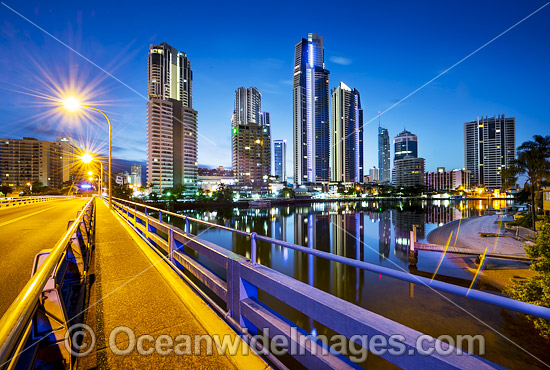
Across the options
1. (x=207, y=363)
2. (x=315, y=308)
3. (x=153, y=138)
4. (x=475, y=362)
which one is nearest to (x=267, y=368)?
(x=207, y=363)

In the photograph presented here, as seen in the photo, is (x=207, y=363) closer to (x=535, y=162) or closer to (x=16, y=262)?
(x=16, y=262)

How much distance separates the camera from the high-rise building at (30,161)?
15075 centimetres

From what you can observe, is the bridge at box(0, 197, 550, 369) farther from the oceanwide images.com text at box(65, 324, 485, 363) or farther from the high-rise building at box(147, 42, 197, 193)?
the high-rise building at box(147, 42, 197, 193)

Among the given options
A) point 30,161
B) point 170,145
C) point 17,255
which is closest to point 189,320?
point 17,255

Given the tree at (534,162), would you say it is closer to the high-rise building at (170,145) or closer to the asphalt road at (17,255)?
the asphalt road at (17,255)

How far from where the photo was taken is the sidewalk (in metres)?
2.75

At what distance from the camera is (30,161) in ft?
515

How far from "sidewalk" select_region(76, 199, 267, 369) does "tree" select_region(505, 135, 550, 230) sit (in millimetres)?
44263

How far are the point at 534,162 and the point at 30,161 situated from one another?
739ft

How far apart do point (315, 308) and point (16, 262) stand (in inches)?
310

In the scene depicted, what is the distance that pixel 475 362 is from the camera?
1508 millimetres

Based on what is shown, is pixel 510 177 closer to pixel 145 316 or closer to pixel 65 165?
pixel 145 316

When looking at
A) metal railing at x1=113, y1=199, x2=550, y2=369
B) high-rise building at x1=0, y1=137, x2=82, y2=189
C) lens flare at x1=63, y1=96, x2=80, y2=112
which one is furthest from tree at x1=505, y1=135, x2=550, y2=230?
high-rise building at x1=0, y1=137, x2=82, y2=189

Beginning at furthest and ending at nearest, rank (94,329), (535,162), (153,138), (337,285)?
(153,138), (535,162), (337,285), (94,329)
